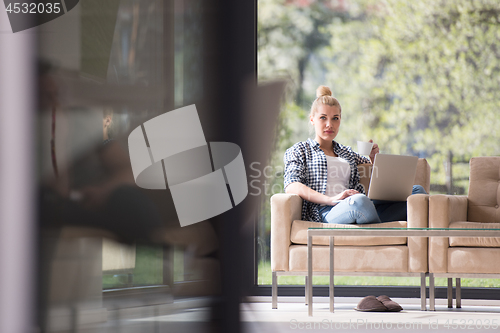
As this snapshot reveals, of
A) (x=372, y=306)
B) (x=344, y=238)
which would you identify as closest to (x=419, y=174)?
(x=344, y=238)

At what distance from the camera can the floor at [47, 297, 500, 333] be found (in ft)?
1.30

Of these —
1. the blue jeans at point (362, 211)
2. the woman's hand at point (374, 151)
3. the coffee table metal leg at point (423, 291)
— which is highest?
the woman's hand at point (374, 151)

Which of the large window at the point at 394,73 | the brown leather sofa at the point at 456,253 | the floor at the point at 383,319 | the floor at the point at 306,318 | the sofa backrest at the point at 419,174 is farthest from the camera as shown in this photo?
the large window at the point at 394,73

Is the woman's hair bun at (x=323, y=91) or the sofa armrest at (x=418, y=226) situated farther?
the woman's hair bun at (x=323, y=91)

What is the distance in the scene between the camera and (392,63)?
346 cm

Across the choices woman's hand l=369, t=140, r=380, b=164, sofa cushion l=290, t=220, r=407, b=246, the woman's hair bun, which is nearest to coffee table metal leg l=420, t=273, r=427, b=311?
sofa cushion l=290, t=220, r=407, b=246

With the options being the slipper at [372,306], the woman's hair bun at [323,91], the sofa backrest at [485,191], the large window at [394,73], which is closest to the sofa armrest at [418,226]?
the slipper at [372,306]

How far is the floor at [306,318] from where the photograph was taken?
40 centimetres

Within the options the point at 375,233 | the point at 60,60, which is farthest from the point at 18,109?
the point at 375,233

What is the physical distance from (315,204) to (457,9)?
165 centimetres

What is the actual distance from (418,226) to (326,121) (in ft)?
2.71

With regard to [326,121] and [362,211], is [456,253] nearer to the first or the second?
[362,211]

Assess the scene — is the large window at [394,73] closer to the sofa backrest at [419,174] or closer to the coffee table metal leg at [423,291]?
the sofa backrest at [419,174]

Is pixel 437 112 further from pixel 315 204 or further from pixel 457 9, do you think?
pixel 315 204
